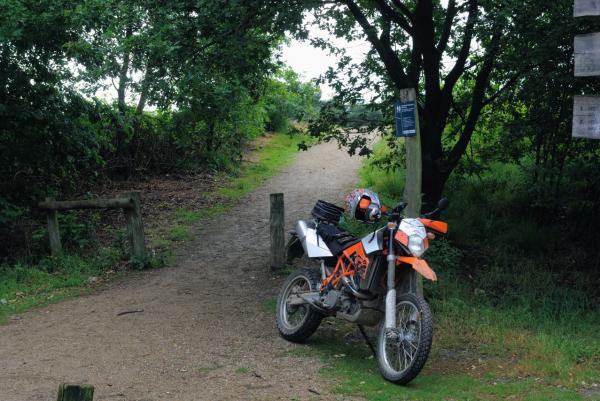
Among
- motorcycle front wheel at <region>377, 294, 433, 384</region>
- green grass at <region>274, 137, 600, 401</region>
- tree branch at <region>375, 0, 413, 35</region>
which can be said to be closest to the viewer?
motorcycle front wheel at <region>377, 294, 433, 384</region>

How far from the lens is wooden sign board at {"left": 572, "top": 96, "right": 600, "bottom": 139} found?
5.94 metres

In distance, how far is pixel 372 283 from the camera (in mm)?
6109

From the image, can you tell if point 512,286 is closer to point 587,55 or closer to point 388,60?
point 388,60

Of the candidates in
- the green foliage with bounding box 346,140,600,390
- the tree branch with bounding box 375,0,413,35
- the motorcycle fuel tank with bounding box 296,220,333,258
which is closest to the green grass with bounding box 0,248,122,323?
the motorcycle fuel tank with bounding box 296,220,333,258

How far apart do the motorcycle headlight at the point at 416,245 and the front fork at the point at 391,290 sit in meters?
0.22

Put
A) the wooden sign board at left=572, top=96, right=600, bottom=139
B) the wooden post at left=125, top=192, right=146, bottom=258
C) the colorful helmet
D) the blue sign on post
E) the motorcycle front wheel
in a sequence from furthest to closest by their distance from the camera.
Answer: the wooden post at left=125, top=192, right=146, bottom=258 < the blue sign on post < the colorful helmet < the wooden sign board at left=572, top=96, right=600, bottom=139 < the motorcycle front wheel

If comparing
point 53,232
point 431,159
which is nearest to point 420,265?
point 431,159

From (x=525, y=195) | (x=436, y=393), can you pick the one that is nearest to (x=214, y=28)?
(x=436, y=393)

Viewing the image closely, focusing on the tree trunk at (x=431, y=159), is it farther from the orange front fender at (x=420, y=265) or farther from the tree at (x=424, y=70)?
the orange front fender at (x=420, y=265)

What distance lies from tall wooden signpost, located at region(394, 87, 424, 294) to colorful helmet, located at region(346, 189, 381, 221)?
104 centimetres

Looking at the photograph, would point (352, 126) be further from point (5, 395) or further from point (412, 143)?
point (5, 395)

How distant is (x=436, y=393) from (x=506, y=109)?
7294 millimetres

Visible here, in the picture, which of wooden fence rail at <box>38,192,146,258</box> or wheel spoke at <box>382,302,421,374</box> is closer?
wheel spoke at <box>382,302,421,374</box>

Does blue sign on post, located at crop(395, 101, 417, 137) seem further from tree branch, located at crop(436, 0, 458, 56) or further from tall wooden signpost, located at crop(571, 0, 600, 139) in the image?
tree branch, located at crop(436, 0, 458, 56)
